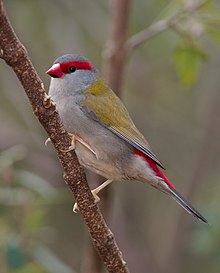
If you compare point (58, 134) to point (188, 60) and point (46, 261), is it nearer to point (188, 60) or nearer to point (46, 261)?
point (46, 261)

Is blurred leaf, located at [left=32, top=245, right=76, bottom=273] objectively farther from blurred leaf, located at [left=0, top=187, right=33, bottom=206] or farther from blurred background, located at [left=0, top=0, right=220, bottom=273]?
blurred background, located at [left=0, top=0, right=220, bottom=273]

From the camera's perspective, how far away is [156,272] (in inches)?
221

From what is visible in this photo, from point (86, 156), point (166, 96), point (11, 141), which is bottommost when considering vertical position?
point (166, 96)

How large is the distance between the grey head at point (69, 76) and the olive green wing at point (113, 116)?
0.25ft

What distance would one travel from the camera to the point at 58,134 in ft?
8.51

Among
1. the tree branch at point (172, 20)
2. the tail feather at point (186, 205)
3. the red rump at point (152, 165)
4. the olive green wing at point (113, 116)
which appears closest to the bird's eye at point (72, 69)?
the olive green wing at point (113, 116)

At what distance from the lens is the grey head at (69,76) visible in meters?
3.46

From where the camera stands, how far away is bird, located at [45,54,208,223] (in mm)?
3318

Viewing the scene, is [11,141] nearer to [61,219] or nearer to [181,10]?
[61,219]

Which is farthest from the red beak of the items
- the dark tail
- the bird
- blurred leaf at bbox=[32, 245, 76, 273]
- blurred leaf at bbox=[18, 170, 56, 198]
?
blurred leaf at bbox=[32, 245, 76, 273]

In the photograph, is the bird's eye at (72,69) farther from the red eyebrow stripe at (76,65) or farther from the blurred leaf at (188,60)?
the blurred leaf at (188,60)

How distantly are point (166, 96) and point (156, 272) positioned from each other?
67.2 inches

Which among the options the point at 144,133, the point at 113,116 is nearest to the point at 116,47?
the point at 113,116

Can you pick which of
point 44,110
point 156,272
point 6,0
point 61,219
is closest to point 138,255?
point 156,272
